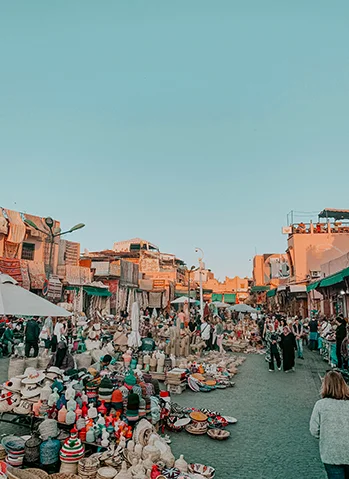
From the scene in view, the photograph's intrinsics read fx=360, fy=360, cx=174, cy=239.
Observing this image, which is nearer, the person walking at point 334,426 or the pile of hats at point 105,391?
the person walking at point 334,426

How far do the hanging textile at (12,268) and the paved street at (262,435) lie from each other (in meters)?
14.0

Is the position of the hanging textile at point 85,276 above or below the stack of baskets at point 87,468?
above

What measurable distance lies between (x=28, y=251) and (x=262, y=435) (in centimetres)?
1994

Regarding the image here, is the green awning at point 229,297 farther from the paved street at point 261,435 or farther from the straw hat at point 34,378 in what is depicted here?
the straw hat at point 34,378

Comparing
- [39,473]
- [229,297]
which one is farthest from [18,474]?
[229,297]

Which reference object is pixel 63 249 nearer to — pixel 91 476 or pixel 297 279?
pixel 297 279

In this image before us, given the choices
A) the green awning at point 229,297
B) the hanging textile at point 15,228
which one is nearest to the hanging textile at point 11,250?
the hanging textile at point 15,228

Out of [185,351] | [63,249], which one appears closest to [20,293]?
[185,351]

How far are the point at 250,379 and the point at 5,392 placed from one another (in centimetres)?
687

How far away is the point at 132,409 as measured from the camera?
5316 mm

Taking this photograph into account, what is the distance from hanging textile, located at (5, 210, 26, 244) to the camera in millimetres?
20391

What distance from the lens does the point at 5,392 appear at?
5742 millimetres

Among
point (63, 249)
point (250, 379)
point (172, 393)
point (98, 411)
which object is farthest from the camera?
point (63, 249)

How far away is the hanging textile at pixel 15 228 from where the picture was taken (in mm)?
20391
